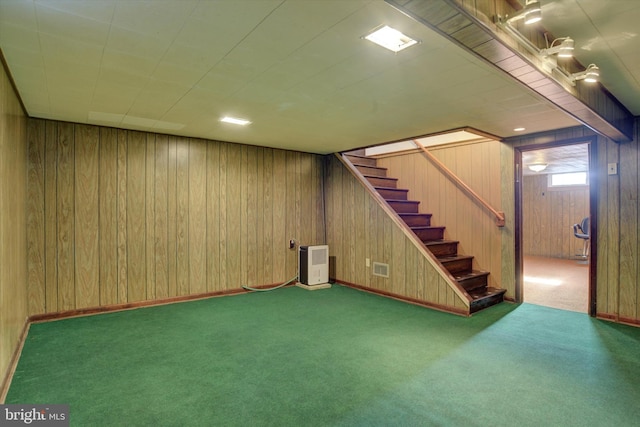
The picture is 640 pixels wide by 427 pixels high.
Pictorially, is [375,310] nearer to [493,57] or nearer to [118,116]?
[493,57]

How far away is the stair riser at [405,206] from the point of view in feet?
17.8

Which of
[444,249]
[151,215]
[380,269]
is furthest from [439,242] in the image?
[151,215]

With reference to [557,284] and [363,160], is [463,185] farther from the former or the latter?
[557,284]

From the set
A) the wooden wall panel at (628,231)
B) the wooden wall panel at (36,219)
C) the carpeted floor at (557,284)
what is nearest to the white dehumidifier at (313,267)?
the carpeted floor at (557,284)

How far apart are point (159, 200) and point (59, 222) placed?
3.50ft

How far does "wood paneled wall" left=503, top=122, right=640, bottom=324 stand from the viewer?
3.63 metres

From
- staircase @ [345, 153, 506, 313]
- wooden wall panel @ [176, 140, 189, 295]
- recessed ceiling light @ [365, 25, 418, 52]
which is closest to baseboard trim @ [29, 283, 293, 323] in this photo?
wooden wall panel @ [176, 140, 189, 295]

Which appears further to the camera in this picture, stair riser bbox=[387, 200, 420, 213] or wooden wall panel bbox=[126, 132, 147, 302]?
stair riser bbox=[387, 200, 420, 213]

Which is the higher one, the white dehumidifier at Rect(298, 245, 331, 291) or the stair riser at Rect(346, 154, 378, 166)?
the stair riser at Rect(346, 154, 378, 166)

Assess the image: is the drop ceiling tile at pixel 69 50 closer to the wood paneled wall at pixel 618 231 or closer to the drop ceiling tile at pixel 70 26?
the drop ceiling tile at pixel 70 26

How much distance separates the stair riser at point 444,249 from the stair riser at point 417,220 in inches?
21.4

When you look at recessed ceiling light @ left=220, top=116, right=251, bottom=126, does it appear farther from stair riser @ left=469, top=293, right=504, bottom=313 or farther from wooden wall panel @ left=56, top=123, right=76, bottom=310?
stair riser @ left=469, top=293, right=504, bottom=313

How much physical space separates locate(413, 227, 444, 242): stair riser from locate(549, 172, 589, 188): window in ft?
19.2

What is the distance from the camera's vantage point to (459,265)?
4773mm
